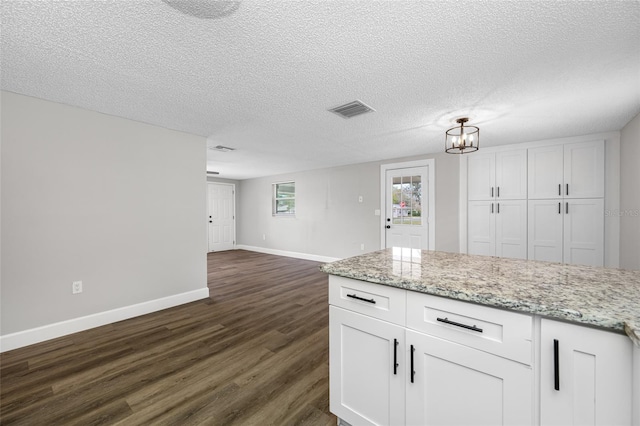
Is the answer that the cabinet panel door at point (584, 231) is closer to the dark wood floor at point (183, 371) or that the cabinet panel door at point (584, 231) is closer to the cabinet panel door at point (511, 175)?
the cabinet panel door at point (511, 175)

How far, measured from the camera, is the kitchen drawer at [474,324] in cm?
95

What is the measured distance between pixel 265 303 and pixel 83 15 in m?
3.14

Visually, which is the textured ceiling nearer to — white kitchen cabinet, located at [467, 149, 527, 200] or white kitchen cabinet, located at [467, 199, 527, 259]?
white kitchen cabinet, located at [467, 149, 527, 200]

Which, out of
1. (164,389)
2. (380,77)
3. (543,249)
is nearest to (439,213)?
(543,249)

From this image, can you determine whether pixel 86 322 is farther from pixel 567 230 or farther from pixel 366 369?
pixel 567 230

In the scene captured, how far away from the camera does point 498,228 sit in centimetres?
423

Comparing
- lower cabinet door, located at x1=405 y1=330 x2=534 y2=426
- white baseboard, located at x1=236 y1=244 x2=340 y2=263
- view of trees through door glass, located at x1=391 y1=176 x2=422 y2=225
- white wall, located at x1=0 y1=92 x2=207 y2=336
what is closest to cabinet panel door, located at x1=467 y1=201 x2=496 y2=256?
view of trees through door glass, located at x1=391 y1=176 x2=422 y2=225

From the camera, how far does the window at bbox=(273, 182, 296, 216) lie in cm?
712

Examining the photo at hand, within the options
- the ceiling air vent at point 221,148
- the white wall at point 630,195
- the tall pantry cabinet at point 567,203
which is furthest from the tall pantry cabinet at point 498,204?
the ceiling air vent at point 221,148

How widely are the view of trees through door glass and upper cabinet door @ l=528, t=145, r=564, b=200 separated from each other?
65.4 inches

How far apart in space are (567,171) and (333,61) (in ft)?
13.0

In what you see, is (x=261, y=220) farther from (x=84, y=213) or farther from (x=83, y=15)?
(x=83, y=15)

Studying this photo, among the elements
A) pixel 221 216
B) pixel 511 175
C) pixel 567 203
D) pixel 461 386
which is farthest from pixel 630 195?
pixel 221 216

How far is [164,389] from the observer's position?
5.90ft
